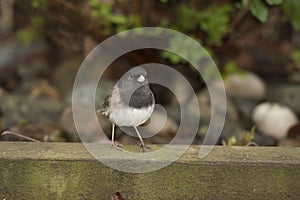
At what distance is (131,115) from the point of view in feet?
6.21

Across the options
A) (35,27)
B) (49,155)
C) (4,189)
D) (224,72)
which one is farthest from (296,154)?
(35,27)

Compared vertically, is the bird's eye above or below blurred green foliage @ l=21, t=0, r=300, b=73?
below

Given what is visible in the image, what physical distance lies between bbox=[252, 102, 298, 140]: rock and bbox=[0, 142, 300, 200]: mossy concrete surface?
53.3 inches

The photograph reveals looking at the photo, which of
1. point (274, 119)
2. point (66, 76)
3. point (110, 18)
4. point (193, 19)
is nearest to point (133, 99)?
point (110, 18)

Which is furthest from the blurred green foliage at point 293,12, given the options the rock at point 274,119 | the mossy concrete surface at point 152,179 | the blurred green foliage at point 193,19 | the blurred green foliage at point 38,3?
the mossy concrete surface at point 152,179

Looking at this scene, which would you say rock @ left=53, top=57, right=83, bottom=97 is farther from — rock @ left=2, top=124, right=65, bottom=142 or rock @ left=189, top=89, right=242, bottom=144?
rock @ left=2, top=124, right=65, bottom=142

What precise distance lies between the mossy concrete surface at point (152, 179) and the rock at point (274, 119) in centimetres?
135

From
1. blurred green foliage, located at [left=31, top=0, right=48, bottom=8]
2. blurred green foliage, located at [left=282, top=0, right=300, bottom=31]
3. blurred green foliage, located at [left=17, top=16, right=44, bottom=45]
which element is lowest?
blurred green foliage, located at [left=282, top=0, right=300, bottom=31]

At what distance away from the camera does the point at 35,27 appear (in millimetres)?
3850

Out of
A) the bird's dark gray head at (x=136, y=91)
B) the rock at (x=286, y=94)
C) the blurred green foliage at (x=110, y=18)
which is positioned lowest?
the bird's dark gray head at (x=136, y=91)

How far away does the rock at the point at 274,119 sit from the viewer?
10.8 ft

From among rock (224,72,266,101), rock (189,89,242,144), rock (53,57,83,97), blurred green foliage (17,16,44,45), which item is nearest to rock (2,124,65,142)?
rock (189,89,242,144)

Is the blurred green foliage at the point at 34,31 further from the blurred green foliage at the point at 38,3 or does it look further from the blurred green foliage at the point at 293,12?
the blurred green foliage at the point at 293,12

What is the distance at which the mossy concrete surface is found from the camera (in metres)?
1.88
